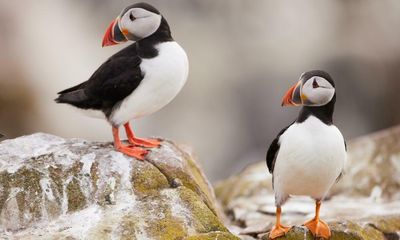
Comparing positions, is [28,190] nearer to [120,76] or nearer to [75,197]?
[75,197]

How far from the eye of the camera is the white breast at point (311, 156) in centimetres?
586

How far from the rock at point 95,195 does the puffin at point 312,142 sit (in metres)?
0.65

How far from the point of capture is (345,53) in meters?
15.0

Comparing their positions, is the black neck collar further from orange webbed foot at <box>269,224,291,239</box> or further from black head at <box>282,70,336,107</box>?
orange webbed foot at <box>269,224,291,239</box>

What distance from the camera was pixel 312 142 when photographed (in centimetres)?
583

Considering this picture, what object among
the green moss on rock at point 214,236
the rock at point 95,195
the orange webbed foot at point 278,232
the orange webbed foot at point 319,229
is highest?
the rock at point 95,195

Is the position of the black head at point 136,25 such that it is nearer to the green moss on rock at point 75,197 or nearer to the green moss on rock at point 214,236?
the green moss on rock at point 75,197

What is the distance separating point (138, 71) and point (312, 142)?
4.83 feet

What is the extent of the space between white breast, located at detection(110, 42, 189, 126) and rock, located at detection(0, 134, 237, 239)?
0.39 metres

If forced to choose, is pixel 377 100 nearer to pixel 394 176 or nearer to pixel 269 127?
pixel 269 127

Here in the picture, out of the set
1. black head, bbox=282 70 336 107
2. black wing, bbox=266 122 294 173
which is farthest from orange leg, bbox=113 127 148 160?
black head, bbox=282 70 336 107

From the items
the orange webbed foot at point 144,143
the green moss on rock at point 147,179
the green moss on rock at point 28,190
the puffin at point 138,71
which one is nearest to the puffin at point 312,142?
the green moss on rock at point 147,179

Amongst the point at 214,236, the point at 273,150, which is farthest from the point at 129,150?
the point at 214,236

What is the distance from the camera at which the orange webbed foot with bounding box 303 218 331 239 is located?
612cm
